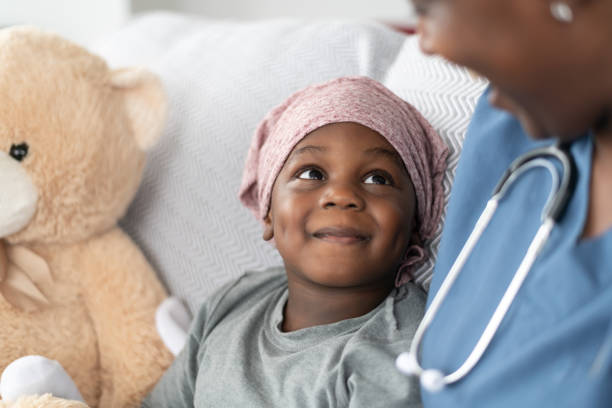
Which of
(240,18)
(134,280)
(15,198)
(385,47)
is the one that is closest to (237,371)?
(134,280)

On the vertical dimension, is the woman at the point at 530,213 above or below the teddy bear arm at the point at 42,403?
above

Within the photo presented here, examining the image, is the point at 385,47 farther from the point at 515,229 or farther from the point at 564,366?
the point at 564,366

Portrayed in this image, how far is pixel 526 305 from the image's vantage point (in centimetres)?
62

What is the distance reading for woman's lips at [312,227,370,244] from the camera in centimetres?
91

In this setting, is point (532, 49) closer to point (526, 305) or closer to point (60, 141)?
point (526, 305)

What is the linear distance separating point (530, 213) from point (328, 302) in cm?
38

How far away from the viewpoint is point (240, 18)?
10.2ft

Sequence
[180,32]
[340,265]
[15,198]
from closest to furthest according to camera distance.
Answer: [340,265], [15,198], [180,32]

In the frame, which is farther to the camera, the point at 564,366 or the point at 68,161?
the point at 68,161

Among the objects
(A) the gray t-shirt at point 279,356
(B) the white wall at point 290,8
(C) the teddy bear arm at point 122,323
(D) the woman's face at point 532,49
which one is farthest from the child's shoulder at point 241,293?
(B) the white wall at point 290,8

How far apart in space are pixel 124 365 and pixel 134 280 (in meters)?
0.15

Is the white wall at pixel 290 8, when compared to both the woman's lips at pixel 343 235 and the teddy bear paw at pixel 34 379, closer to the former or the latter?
the woman's lips at pixel 343 235

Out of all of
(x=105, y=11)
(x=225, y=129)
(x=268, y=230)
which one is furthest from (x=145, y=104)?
(x=105, y=11)

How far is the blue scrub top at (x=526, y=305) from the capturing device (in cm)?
56
